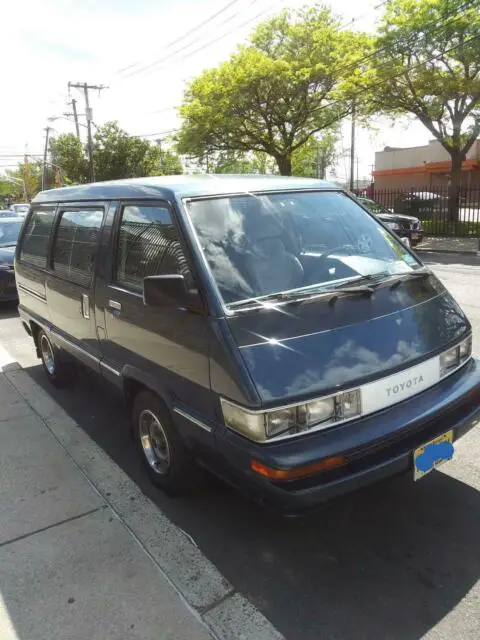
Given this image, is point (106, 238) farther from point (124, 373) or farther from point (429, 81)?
point (429, 81)

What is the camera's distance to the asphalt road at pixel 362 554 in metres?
2.15

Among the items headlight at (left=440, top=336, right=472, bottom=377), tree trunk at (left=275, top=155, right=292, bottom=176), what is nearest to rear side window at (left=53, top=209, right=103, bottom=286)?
headlight at (left=440, top=336, right=472, bottom=377)

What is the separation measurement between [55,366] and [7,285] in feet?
14.4

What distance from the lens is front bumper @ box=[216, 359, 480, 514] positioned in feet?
7.14

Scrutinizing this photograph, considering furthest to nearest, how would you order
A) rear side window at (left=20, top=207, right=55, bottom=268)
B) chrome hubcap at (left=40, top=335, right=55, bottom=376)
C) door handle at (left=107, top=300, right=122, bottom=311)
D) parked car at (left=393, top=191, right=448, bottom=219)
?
parked car at (left=393, top=191, right=448, bottom=219) < chrome hubcap at (left=40, top=335, right=55, bottom=376) < rear side window at (left=20, top=207, right=55, bottom=268) < door handle at (left=107, top=300, right=122, bottom=311)

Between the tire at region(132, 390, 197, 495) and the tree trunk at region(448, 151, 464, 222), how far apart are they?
1888 centimetres

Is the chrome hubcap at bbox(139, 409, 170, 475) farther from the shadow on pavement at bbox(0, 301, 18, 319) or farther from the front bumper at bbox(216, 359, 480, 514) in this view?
the shadow on pavement at bbox(0, 301, 18, 319)

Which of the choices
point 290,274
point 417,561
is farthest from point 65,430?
point 417,561

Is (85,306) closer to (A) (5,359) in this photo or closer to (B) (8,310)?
(A) (5,359)

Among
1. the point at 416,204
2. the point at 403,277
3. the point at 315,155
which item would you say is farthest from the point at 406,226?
the point at 315,155

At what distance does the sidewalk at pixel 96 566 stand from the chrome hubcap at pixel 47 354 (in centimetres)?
135

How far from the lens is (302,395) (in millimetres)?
2229

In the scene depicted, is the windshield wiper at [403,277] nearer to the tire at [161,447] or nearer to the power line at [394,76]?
the tire at [161,447]

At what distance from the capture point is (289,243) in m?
3.05
